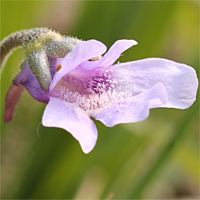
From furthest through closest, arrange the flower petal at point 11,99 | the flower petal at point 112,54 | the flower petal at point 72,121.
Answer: the flower petal at point 11,99 < the flower petal at point 112,54 < the flower petal at point 72,121

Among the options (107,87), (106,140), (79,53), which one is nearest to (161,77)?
(107,87)

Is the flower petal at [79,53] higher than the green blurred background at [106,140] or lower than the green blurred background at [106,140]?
higher

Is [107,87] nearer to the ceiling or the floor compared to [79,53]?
nearer to the floor

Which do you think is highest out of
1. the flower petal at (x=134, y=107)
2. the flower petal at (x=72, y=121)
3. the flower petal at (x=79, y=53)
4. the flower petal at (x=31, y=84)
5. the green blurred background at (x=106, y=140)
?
the flower petal at (x=79, y=53)

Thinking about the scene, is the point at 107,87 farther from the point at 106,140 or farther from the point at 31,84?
the point at 106,140

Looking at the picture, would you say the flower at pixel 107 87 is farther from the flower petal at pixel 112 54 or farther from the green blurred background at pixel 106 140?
the green blurred background at pixel 106 140

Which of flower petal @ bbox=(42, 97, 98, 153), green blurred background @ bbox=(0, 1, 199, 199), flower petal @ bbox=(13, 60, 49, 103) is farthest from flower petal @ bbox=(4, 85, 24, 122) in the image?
green blurred background @ bbox=(0, 1, 199, 199)

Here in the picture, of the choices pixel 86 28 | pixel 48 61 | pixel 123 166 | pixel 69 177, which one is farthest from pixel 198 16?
pixel 48 61

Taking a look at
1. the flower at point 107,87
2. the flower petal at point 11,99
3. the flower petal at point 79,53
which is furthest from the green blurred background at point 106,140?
the flower petal at point 79,53
